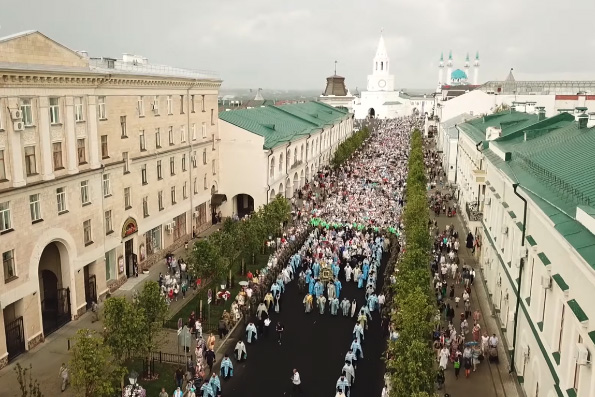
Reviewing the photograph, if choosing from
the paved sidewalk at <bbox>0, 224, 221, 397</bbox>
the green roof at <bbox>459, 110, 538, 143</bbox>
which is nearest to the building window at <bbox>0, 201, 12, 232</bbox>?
the paved sidewalk at <bbox>0, 224, 221, 397</bbox>

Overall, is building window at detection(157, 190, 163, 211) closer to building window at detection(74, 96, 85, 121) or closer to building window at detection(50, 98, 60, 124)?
building window at detection(74, 96, 85, 121)

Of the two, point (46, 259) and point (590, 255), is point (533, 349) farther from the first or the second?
point (46, 259)

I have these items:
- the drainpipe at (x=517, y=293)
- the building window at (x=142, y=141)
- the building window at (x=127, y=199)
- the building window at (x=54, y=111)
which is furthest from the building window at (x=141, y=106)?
the drainpipe at (x=517, y=293)

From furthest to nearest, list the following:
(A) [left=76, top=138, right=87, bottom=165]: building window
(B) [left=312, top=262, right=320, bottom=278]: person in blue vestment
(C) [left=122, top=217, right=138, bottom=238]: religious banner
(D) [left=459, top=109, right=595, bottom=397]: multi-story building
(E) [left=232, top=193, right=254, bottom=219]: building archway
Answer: (E) [left=232, top=193, right=254, bottom=219]: building archway
(B) [left=312, top=262, right=320, bottom=278]: person in blue vestment
(C) [left=122, top=217, right=138, bottom=238]: religious banner
(A) [left=76, top=138, right=87, bottom=165]: building window
(D) [left=459, top=109, right=595, bottom=397]: multi-story building

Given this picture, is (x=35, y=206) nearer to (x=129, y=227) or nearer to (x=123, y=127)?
(x=129, y=227)

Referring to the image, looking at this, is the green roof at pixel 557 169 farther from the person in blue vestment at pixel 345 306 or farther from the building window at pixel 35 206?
→ the building window at pixel 35 206

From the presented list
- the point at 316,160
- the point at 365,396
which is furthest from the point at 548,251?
the point at 316,160
